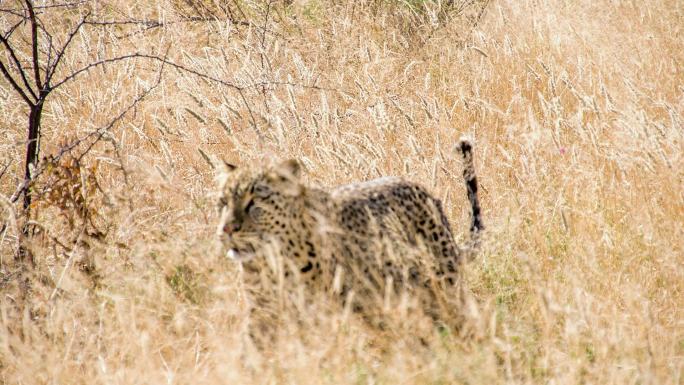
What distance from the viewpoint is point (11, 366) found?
128 inches

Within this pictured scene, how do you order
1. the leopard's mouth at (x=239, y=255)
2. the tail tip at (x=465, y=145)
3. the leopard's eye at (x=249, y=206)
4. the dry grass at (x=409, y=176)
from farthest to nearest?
the tail tip at (x=465, y=145), the leopard's eye at (x=249, y=206), the leopard's mouth at (x=239, y=255), the dry grass at (x=409, y=176)

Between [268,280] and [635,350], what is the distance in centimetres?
134

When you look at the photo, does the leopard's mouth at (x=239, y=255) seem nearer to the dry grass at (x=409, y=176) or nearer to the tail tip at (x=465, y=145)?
the dry grass at (x=409, y=176)

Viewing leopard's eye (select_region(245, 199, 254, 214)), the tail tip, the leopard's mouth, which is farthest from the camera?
the tail tip

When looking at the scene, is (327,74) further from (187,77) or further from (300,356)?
(300,356)

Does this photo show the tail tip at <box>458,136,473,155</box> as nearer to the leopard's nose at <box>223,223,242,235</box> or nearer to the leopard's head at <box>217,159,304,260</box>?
the leopard's head at <box>217,159,304,260</box>

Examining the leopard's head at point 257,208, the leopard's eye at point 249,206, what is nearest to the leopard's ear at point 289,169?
the leopard's head at point 257,208

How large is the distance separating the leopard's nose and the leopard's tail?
1.22 meters

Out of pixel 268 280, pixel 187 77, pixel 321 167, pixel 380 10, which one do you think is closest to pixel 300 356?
pixel 268 280

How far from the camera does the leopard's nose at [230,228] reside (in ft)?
10.5

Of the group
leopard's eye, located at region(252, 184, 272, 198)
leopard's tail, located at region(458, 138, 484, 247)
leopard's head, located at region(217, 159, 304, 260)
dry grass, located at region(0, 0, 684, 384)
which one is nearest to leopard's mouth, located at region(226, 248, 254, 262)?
leopard's head, located at region(217, 159, 304, 260)

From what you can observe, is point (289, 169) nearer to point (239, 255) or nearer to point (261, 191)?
point (261, 191)

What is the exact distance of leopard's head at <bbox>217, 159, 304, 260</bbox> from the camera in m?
3.21

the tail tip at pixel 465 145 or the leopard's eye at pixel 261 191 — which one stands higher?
the tail tip at pixel 465 145
